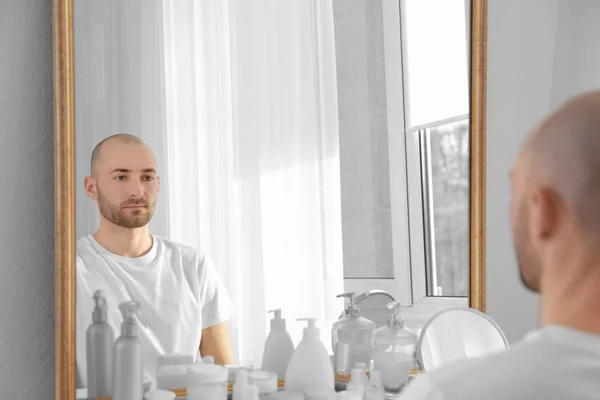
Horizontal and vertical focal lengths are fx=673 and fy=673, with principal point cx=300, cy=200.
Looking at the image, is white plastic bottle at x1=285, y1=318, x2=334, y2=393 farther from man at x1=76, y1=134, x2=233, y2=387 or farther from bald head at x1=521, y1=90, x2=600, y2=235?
bald head at x1=521, y1=90, x2=600, y2=235

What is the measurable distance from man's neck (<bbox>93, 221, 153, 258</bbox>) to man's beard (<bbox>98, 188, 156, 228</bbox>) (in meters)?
0.01

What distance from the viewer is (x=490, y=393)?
656 millimetres

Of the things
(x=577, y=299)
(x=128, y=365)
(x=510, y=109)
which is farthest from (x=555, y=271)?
(x=510, y=109)

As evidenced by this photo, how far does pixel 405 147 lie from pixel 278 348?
597mm

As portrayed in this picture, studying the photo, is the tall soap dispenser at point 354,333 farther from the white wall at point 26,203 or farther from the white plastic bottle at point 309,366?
the white wall at point 26,203

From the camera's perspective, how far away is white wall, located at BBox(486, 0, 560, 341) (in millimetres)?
1876

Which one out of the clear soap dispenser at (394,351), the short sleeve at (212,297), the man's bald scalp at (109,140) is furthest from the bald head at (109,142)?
the clear soap dispenser at (394,351)

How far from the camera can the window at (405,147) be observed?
1.62 meters

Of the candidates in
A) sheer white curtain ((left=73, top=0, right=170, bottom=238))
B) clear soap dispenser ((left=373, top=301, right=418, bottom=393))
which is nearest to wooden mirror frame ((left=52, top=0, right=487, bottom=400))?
sheer white curtain ((left=73, top=0, right=170, bottom=238))

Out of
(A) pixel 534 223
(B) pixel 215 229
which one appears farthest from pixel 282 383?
(A) pixel 534 223

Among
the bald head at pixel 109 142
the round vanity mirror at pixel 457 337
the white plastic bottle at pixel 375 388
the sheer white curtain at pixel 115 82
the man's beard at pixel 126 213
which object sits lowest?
the white plastic bottle at pixel 375 388

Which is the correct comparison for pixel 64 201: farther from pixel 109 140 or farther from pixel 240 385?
pixel 240 385

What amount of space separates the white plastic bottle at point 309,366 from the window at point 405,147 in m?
0.18

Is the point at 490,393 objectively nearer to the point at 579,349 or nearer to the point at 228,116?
the point at 579,349
